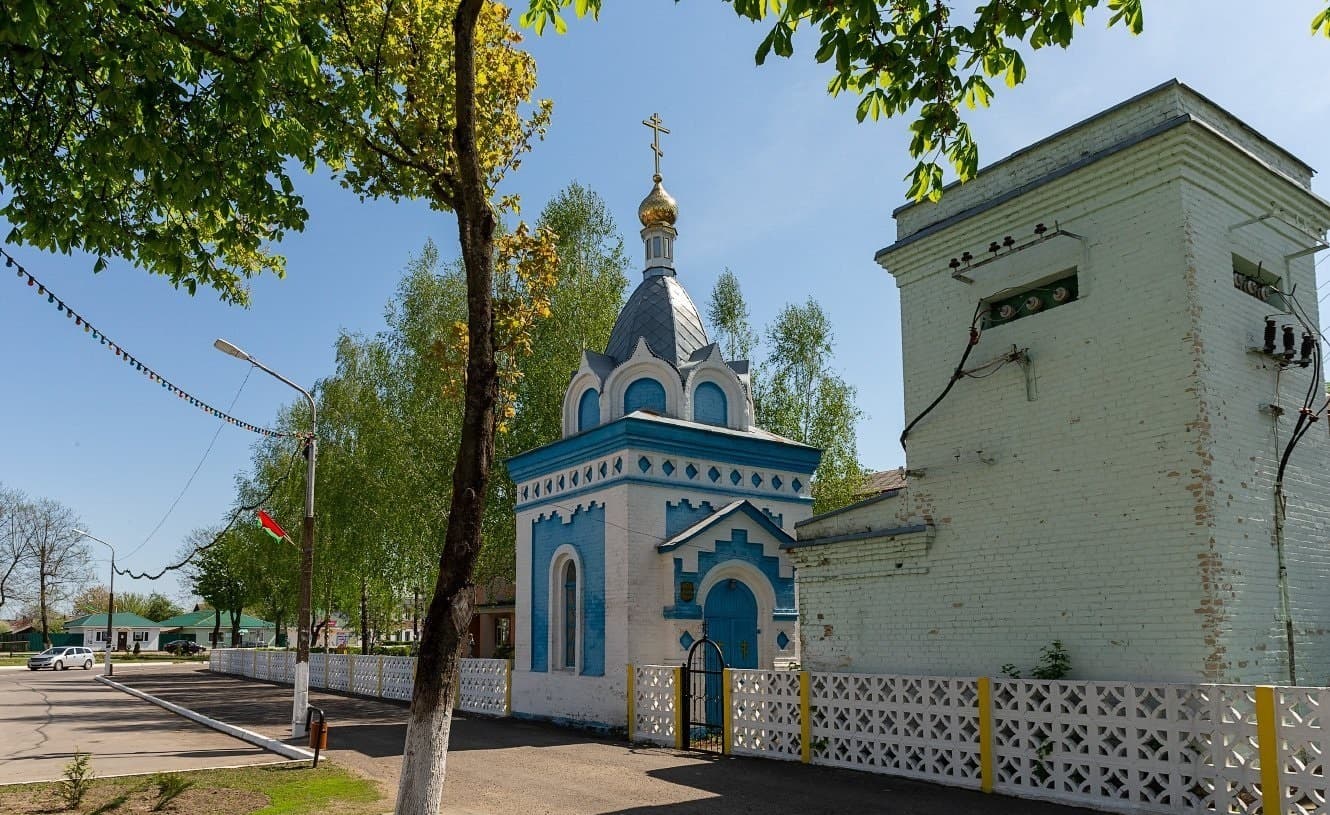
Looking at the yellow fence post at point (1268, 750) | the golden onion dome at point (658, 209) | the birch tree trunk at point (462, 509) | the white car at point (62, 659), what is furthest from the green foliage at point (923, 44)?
the white car at point (62, 659)

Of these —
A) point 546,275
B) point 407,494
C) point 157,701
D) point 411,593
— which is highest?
point 546,275

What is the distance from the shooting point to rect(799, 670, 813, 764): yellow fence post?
12.4m

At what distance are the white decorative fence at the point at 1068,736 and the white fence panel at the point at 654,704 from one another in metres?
1.69

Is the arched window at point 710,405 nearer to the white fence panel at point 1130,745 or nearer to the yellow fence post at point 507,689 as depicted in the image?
the yellow fence post at point 507,689

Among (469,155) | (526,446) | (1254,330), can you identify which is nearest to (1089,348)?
(1254,330)

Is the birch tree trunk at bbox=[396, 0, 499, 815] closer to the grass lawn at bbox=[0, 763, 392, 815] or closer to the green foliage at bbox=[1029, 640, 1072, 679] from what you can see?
the grass lawn at bbox=[0, 763, 392, 815]

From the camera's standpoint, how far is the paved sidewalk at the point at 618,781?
980 cm

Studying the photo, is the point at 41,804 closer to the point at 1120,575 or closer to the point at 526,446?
the point at 1120,575

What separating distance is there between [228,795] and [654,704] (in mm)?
6590

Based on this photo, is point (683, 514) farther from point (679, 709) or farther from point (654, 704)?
point (679, 709)

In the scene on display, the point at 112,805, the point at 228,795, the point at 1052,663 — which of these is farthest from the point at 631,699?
the point at 112,805

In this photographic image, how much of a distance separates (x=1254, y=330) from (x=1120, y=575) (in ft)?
10.1

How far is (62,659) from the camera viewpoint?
50438mm

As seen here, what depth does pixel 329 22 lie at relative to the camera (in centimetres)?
1042
